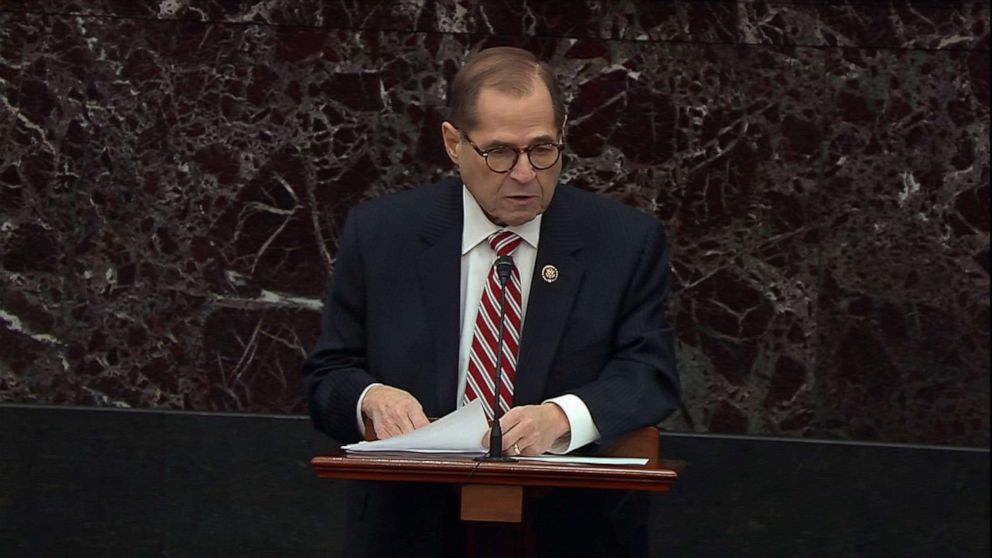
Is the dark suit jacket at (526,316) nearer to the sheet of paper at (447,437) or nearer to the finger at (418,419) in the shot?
the finger at (418,419)

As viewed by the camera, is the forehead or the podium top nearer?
the podium top

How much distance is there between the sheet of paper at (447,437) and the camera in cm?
388

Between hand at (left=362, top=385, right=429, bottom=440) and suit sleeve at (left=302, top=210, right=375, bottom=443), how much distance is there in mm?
91

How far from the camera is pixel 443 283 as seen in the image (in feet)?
14.4

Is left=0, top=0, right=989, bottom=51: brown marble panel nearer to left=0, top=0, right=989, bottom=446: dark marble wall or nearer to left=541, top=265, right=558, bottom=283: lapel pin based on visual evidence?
left=0, top=0, right=989, bottom=446: dark marble wall

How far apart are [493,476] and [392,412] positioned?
0.45 m

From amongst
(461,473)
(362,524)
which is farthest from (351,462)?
(362,524)

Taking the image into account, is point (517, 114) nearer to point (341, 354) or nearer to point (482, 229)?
point (482, 229)

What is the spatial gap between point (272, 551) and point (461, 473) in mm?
2795

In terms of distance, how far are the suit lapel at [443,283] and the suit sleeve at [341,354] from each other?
160 mm

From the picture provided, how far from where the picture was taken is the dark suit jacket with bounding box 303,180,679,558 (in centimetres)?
431

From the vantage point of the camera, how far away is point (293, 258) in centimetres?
638

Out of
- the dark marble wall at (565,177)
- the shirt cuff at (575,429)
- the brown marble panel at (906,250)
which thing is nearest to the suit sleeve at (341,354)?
the shirt cuff at (575,429)

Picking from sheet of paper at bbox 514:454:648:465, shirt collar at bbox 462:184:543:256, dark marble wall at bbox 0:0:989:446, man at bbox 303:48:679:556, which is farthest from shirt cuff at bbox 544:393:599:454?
dark marble wall at bbox 0:0:989:446
